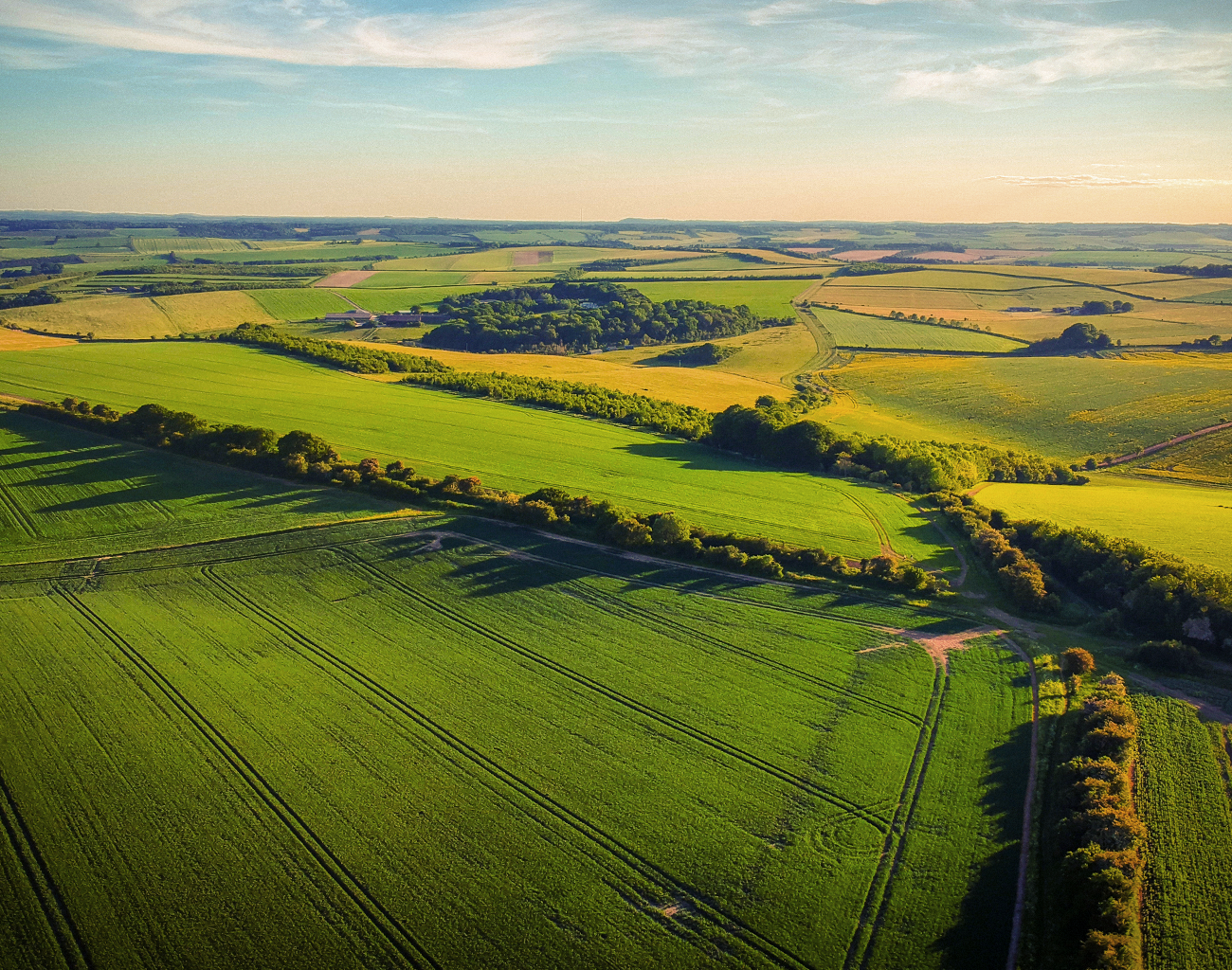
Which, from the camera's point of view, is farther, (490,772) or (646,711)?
(646,711)

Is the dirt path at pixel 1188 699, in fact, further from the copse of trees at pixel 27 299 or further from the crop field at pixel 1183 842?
the copse of trees at pixel 27 299

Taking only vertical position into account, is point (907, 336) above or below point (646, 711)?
above

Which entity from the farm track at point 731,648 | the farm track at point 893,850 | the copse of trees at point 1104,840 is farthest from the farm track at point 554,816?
the farm track at point 731,648

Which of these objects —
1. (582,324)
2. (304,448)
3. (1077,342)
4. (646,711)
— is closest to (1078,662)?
(646,711)

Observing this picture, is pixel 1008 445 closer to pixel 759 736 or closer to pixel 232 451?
pixel 759 736

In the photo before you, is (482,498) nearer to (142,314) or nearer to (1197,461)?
(1197,461)

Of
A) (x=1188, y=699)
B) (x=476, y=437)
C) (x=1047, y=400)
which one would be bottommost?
(x=1188, y=699)
